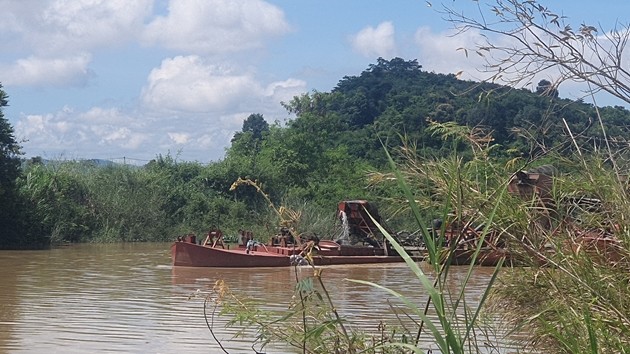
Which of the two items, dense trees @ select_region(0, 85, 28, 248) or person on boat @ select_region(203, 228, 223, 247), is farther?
dense trees @ select_region(0, 85, 28, 248)

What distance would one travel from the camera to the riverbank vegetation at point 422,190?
168 inches

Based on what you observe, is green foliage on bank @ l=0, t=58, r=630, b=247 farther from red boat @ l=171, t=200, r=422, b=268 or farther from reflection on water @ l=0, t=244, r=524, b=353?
reflection on water @ l=0, t=244, r=524, b=353

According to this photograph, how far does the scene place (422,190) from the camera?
483 cm

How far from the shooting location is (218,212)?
138ft

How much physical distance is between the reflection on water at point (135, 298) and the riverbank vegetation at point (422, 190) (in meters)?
1.63

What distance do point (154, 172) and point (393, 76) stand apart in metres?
29.8

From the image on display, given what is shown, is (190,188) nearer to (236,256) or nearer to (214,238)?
(214,238)

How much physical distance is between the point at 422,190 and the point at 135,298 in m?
12.2

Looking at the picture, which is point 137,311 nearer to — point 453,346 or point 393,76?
point 453,346

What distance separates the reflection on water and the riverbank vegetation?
1.63m

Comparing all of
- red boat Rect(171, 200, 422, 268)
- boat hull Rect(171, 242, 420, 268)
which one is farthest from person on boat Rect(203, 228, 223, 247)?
boat hull Rect(171, 242, 420, 268)

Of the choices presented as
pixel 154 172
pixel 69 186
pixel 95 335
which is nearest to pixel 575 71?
pixel 95 335

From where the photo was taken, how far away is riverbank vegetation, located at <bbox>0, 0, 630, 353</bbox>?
4262mm

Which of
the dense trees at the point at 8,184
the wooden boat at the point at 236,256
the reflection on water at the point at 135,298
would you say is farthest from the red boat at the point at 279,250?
the dense trees at the point at 8,184
